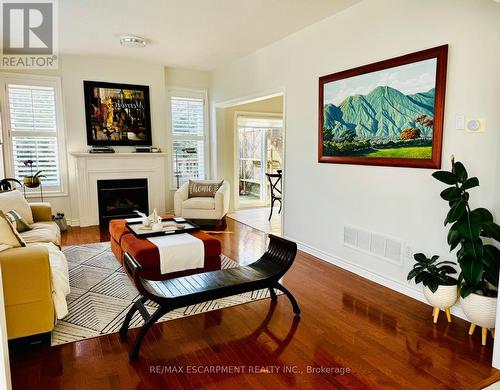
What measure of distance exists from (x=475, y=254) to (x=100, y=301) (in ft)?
9.64

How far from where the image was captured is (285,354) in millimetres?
2295

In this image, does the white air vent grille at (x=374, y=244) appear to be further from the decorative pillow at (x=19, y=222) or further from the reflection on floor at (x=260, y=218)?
the decorative pillow at (x=19, y=222)

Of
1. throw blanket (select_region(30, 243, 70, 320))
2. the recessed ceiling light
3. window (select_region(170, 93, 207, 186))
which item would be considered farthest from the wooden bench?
window (select_region(170, 93, 207, 186))

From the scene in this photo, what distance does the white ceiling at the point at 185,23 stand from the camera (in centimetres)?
360

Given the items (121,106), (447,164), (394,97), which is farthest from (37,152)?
(447,164)

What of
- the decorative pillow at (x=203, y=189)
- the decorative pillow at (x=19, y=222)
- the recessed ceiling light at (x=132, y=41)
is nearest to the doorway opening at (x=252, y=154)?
the decorative pillow at (x=203, y=189)

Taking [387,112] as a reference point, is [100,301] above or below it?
below

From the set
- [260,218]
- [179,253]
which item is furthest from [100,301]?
[260,218]

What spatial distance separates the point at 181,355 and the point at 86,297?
129 cm

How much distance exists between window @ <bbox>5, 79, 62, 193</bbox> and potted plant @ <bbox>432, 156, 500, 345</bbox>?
18.8ft

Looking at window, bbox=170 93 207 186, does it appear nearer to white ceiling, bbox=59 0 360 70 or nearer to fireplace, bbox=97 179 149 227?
fireplace, bbox=97 179 149 227

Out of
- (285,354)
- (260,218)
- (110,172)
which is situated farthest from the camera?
(260,218)

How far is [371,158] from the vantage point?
11.5ft

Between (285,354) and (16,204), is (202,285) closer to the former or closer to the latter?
(285,354)
